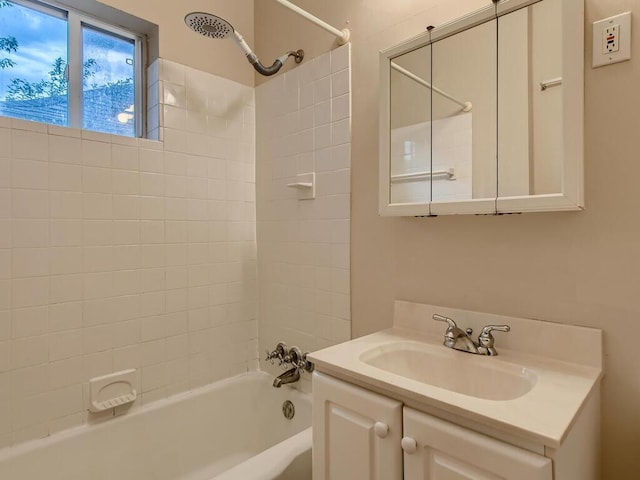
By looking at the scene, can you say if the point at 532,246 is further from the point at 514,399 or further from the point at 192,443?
the point at 192,443

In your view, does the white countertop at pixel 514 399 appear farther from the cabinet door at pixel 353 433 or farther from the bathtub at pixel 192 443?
the bathtub at pixel 192 443

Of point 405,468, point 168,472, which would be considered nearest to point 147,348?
Answer: point 168,472

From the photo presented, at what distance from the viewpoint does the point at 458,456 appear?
83 centimetres

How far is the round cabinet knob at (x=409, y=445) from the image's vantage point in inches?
35.3

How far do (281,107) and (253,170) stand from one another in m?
0.39

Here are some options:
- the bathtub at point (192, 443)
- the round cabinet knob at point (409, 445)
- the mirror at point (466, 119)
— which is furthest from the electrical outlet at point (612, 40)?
the bathtub at point (192, 443)

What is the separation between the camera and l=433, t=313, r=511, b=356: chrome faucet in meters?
1.15

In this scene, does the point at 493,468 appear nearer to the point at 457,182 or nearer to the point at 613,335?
the point at 613,335

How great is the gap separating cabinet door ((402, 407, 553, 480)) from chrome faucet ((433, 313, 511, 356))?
36cm

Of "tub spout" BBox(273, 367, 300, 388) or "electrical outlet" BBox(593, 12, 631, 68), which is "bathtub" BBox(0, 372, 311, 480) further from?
"electrical outlet" BBox(593, 12, 631, 68)

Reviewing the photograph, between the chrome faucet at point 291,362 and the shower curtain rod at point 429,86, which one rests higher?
the shower curtain rod at point 429,86

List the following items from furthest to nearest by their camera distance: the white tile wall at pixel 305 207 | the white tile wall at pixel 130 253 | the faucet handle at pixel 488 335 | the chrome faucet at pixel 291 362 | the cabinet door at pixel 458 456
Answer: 1. the chrome faucet at pixel 291 362
2. the white tile wall at pixel 305 207
3. the white tile wall at pixel 130 253
4. the faucet handle at pixel 488 335
5. the cabinet door at pixel 458 456

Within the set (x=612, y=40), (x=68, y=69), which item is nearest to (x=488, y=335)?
(x=612, y=40)

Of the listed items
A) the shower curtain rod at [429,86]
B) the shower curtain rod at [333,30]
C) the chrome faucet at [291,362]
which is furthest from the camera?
the chrome faucet at [291,362]
